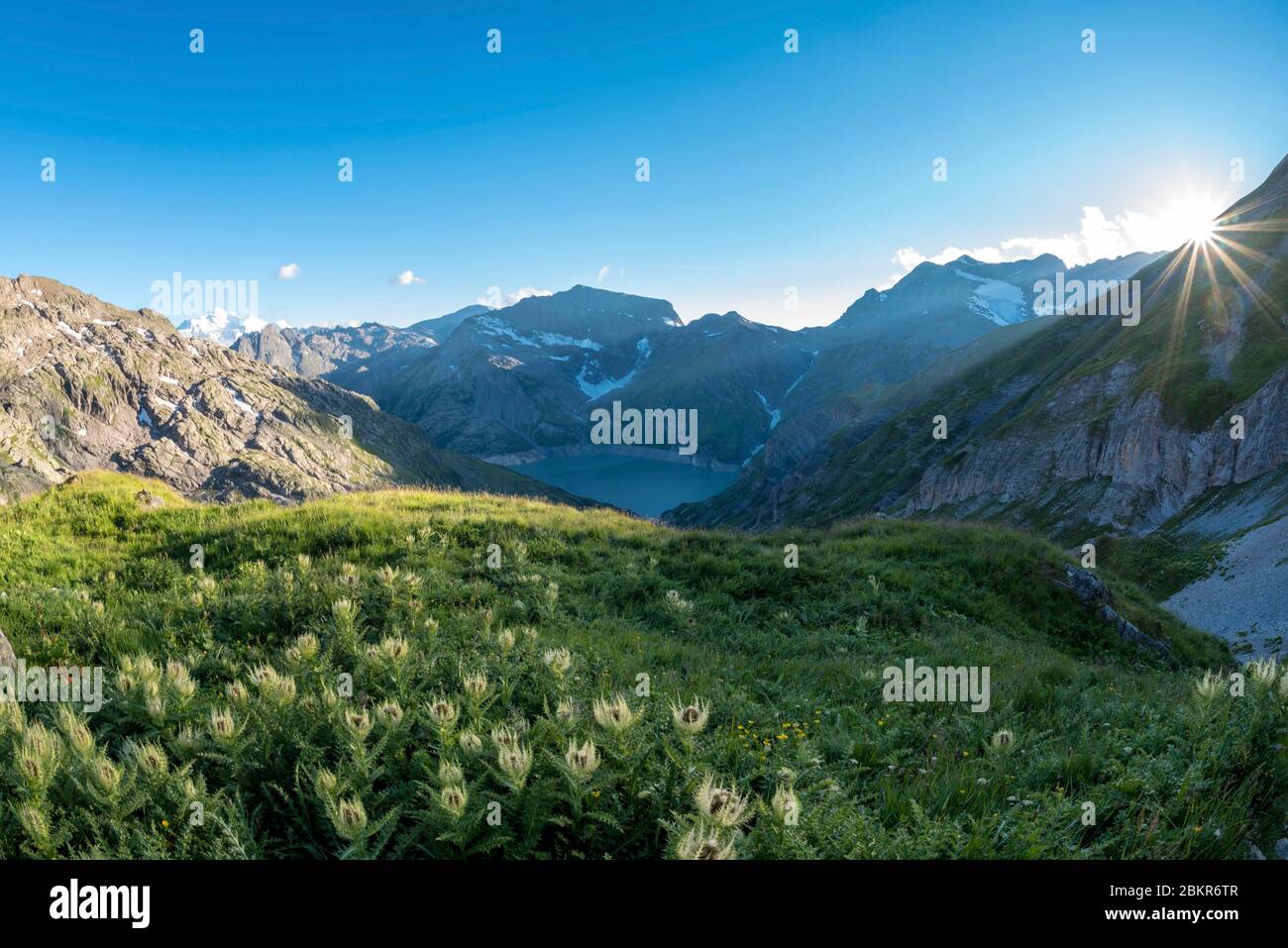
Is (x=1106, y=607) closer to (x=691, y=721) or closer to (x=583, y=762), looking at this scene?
(x=691, y=721)

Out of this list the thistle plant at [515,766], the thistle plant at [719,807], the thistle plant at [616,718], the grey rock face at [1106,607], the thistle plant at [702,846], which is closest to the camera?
the thistle plant at [702,846]

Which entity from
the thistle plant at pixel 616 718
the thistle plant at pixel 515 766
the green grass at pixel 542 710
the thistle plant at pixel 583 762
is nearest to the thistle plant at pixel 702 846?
the green grass at pixel 542 710

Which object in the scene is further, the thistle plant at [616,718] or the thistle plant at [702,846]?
the thistle plant at [616,718]

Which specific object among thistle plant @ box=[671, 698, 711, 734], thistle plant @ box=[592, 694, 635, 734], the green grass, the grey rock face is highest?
thistle plant @ box=[592, 694, 635, 734]

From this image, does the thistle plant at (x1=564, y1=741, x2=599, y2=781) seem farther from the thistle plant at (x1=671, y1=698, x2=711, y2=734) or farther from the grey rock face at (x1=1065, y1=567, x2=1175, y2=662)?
the grey rock face at (x1=1065, y1=567, x2=1175, y2=662)

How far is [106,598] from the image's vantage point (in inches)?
354

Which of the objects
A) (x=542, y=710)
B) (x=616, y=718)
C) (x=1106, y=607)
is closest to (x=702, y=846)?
(x=616, y=718)

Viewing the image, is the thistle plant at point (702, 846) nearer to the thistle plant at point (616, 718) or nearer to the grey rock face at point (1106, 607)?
the thistle plant at point (616, 718)

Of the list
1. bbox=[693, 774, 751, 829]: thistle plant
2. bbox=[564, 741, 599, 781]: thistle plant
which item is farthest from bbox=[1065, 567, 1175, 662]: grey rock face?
bbox=[564, 741, 599, 781]: thistle plant

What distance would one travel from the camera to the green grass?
337 cm

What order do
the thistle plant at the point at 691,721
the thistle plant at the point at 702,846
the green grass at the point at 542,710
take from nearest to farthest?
→ the thistle plant at the point at 702,846, the green grass at the point at 542,710, the thistle plant at the point at 691,721

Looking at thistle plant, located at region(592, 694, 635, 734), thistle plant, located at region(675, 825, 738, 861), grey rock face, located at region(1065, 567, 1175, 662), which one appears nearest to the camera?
thistle plant, located at region(675, 825, 738, 861)

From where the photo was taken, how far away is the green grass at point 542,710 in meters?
3.37
